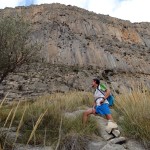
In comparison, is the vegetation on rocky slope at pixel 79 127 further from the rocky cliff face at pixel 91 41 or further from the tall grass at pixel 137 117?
the rocky cliff face at pixel 91 41

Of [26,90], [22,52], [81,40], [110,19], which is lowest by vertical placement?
[26,90]

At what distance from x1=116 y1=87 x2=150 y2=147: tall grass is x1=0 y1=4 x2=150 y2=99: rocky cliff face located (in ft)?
97.2

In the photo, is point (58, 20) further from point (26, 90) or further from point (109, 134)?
point (109, 134)

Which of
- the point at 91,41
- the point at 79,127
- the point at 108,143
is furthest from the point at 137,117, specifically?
the point at 91,41

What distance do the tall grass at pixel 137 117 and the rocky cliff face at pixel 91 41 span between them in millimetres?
29637

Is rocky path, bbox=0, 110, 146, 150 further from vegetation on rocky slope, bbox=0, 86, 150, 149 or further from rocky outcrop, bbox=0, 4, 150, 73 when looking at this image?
rocky outcrop, bbox=0, 4, 150, 73

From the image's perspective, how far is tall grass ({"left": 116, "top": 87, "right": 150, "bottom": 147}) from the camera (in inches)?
269

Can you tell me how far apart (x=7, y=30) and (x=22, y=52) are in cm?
146

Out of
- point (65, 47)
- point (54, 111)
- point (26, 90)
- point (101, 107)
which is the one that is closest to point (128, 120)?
point (101, 107)

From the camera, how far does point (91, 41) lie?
157ft

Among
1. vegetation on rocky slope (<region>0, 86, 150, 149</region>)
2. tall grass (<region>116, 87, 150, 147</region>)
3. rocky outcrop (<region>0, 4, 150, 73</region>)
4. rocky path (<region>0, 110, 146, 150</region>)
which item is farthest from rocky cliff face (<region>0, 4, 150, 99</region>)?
rocky path (<region>0, 110, 146, 150</region>)

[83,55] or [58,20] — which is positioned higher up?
[58,20]

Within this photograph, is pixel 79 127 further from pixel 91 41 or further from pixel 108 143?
pixel 91 41

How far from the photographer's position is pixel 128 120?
24.7 ft
